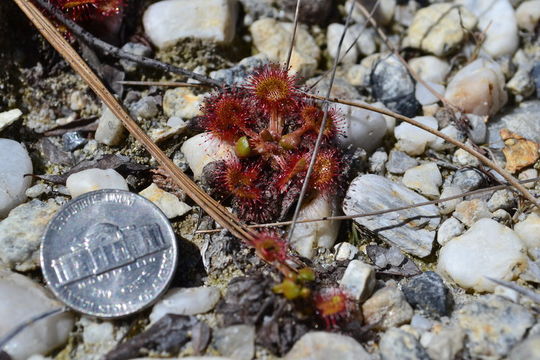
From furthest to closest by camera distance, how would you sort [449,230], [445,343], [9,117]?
[9,117] → [449,230] → [445,343]

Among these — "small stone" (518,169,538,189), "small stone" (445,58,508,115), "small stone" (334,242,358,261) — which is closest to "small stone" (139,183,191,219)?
"small stone" (334,242,358,261)

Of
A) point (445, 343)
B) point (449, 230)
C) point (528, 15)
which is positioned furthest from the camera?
point (528, 15)

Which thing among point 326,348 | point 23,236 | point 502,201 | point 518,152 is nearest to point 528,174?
point 518,152

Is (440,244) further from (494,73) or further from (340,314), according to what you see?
(494,73)

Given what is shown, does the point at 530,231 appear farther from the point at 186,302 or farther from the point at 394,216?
the point at 186,302

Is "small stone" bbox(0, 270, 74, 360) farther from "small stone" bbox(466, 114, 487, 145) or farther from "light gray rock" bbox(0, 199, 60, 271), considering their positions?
"small stone" bbox(466, 114, 487, 145)

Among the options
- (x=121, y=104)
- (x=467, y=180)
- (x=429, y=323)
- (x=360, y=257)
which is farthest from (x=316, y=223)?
(x=121, y=104)

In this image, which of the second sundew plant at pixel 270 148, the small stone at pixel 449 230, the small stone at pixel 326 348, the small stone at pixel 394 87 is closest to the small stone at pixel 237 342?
the small stone at pixel 326 348

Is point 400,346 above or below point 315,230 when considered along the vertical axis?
below

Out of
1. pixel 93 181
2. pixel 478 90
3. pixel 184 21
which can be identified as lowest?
pixel 93 181
